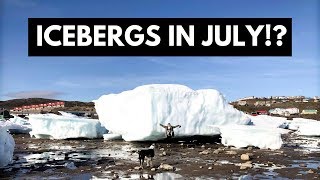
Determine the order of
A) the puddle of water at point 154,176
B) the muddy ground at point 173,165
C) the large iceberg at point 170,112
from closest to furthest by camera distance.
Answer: the puddle of water at point 154,176 → the muddy ground at point 173,165 → the large iceberg at point 170,112

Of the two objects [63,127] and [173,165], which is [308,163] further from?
[63,127]

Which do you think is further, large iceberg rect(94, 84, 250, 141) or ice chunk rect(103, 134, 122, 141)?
ice chunk rect(103, 134, 122, 141)

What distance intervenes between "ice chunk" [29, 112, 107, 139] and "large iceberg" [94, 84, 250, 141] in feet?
11.4

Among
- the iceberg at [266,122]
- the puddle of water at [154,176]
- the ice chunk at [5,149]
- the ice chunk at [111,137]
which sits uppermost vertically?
the ice chunk at [5,149]

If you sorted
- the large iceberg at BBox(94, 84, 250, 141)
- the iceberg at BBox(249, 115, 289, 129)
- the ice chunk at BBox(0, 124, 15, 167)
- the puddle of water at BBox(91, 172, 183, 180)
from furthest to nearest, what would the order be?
the iceberg at BBox(249, 115, 289, 129), the large iceberg at BBox(94, 84, 250, 141), the ice chunk at BBox(0, 124, 15, 167), the puddle of water at BBox(91, 172, 183, 180)

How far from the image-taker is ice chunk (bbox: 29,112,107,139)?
30.4 metres

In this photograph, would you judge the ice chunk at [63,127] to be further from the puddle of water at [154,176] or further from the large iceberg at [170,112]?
the puddle of water at [154,176]

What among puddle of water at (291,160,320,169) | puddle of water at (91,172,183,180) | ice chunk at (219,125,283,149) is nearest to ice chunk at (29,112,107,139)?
ice chunk at (219,125,283,149)

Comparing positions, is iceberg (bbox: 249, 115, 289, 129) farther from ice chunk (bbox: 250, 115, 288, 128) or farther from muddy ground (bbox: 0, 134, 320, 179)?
muddy ground (bbox: 0, 134, 320, 179)

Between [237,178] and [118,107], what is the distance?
16.3m

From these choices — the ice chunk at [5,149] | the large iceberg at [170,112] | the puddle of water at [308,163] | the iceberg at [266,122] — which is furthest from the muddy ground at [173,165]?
the iceberg at [266,122]

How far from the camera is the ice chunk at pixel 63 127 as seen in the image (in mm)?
30422

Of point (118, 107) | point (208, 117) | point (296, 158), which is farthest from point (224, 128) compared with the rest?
point (118, 107)

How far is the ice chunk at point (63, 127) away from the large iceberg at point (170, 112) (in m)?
3.49
